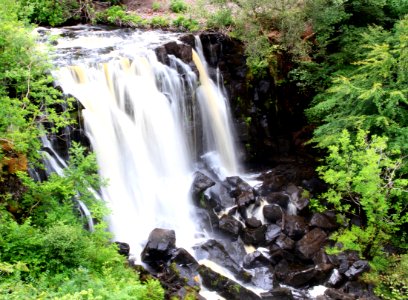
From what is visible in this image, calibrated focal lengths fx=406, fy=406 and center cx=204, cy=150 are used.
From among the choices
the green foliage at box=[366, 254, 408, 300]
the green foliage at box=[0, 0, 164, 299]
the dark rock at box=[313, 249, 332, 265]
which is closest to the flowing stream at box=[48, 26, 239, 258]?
the green foliage at box=[0, 0, 164, 299]

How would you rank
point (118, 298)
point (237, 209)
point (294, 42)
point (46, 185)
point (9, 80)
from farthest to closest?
point (294, 42)
point (237, 209)
point (9, 80)
point (46, 185)
point (118, 298)

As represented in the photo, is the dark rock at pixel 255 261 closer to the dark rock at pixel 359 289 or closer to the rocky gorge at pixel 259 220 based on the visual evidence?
the rocky gorge at pixel 259 220

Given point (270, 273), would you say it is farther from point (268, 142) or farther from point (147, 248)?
point (268, 142)

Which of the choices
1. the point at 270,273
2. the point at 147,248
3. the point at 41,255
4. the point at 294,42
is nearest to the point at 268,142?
the point at 294,42

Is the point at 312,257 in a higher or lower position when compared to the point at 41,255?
lower

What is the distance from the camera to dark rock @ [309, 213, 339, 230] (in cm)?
1288

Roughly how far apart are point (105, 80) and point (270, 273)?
25.6 feet

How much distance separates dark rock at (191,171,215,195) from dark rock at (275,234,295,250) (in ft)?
9.75

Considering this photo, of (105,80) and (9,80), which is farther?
(105,80)

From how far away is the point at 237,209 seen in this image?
528 inches

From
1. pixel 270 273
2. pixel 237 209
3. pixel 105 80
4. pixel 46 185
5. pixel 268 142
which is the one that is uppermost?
pixel 105 80

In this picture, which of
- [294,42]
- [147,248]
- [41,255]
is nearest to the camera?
[41,255]

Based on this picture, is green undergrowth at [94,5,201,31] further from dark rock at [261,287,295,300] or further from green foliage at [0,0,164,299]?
dark rock at [261,287,295,300]

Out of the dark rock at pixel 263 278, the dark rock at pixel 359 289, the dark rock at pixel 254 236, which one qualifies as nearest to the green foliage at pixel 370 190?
the dark rock at pixel 359 289
